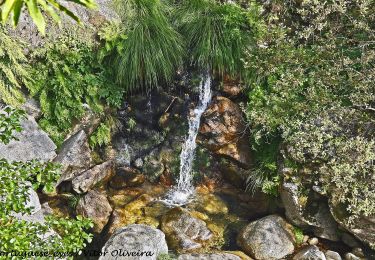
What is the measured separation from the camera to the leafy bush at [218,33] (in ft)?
23.8

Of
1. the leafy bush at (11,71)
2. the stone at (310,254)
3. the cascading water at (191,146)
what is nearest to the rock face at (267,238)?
the stone at (310,254)

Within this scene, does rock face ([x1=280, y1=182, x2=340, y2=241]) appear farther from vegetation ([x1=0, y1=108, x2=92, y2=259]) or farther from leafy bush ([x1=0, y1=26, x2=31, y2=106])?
leafy bush ([x1=0, y1=26, x2=31, y2=106])

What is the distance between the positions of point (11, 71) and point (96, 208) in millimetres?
2576

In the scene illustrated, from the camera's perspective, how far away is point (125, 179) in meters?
7.47

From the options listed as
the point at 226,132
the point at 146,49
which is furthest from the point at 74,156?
the point at 226,132

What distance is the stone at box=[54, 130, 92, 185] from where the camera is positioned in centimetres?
690

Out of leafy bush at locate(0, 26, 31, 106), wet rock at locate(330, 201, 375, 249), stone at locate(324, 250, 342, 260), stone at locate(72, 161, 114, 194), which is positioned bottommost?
stone at locate(324, 250, 342, 260)

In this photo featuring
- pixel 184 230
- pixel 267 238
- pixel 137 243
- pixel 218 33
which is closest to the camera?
pixel 137 243

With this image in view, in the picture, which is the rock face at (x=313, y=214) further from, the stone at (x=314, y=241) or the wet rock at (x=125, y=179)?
the wet rock at (x=125, y=179)

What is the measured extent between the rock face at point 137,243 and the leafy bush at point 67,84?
2.37 meters

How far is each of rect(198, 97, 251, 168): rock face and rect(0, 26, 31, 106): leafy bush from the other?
3131 millimetres

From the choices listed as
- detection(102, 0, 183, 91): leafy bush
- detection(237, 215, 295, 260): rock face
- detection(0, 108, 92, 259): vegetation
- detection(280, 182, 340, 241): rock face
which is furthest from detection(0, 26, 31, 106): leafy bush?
detection(280, 182, 340, 241): rock face

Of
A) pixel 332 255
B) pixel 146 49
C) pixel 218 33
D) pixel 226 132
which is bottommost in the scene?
pixel 332 255

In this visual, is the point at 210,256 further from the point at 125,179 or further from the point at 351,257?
the point at 125,179
